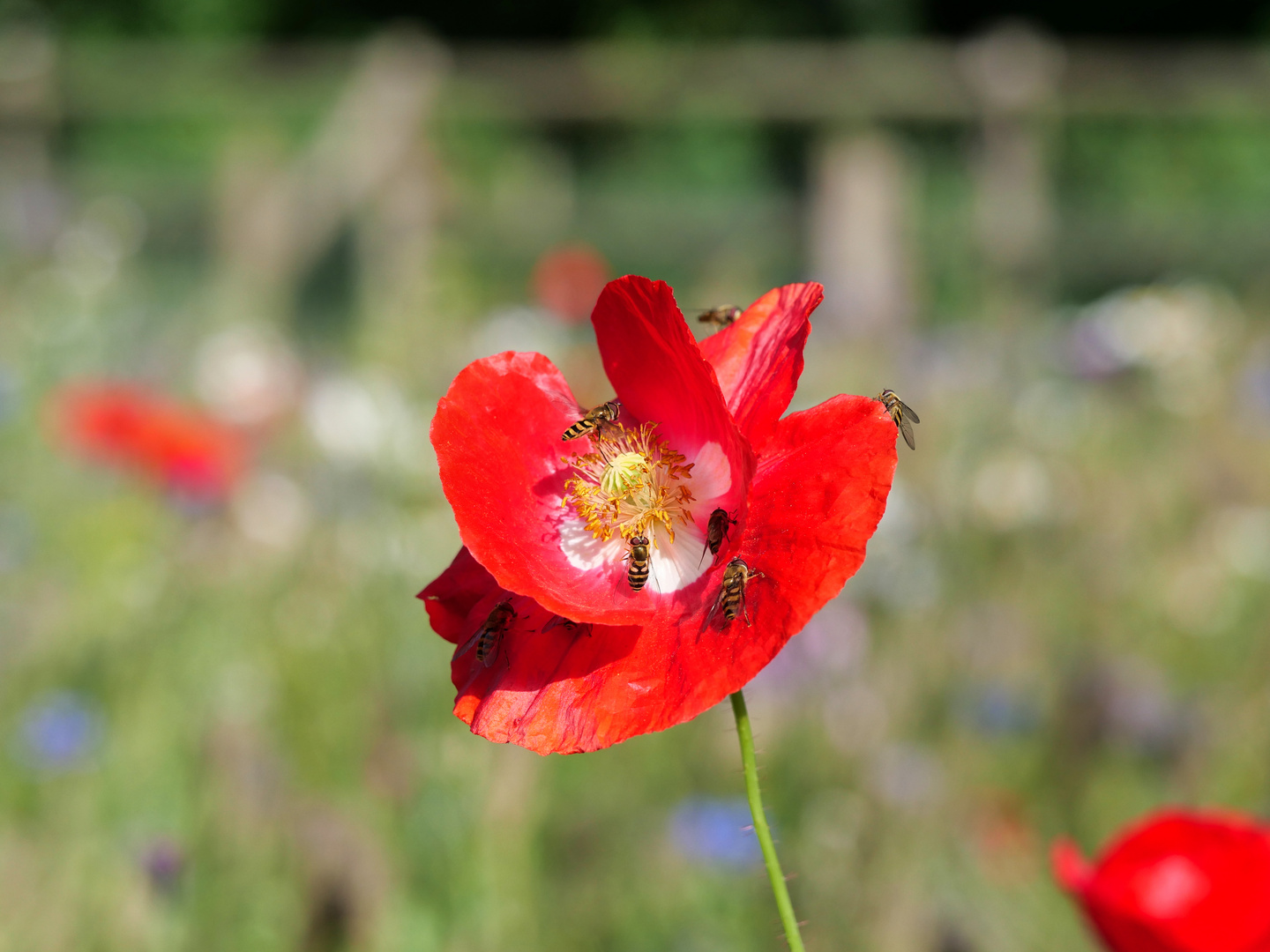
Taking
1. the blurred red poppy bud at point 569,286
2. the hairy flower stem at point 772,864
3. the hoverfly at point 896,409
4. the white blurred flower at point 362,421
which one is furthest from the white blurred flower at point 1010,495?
the hairy flower stem at point 772,864

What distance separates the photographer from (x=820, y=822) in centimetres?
183

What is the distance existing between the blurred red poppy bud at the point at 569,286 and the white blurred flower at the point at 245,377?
0.92 meters

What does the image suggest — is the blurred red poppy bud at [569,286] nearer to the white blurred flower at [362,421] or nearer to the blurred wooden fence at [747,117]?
the blurred wooden fence at [747,117]

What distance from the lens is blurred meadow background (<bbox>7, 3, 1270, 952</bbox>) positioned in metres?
1.76

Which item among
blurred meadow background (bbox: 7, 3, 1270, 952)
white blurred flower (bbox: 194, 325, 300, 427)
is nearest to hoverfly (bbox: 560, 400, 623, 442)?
blurred meadow background (bbox: 7, 3, 1270, 952)

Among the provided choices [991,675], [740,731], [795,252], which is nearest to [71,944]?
[740,731]

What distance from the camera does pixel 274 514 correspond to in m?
3.28

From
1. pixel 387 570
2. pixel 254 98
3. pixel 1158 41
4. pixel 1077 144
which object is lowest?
pixel 387 570

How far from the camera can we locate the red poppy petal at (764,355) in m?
0.70

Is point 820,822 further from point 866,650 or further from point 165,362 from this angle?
point 165,362

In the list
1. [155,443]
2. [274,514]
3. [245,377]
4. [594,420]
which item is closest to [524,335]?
[274,514]

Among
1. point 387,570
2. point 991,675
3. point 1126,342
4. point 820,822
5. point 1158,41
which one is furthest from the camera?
point 1158,41

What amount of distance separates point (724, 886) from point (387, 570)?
0.89 meters

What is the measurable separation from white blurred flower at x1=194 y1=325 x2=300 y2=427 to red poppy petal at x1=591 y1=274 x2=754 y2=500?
9.97 ft
